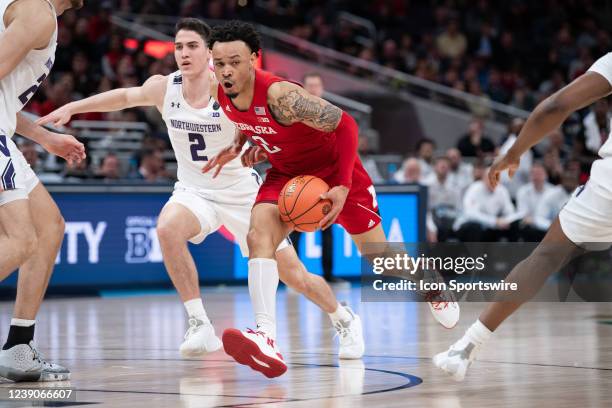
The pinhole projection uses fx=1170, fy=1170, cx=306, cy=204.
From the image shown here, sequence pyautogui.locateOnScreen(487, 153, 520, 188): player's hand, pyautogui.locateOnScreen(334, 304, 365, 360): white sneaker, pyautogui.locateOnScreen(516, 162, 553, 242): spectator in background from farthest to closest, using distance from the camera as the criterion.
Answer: pyautogui.locateOnScreen(516, 162, 553, 242): spectator in background, pyautogui.locateOnScreen(334, 304, 365, 360): white sneaker, pyautogui.locateOnScreen(487, 153, 520, 188): player's hand

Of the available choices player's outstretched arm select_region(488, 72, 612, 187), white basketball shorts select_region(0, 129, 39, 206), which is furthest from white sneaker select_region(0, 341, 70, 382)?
player's outstretched arm select_region(488, 72, 612, 187)

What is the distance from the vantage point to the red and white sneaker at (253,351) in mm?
5742

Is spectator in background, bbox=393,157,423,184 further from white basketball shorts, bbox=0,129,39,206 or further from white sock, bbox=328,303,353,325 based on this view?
white basketball shorts, bbox=0,129,39,206

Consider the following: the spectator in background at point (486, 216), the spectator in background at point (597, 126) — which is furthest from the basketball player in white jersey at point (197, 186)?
the spectator in background at point (597, 126)

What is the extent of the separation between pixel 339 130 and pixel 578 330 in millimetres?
3310

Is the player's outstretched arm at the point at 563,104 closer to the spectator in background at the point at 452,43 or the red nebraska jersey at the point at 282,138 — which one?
the red nebraska jersey at the point at 282,138

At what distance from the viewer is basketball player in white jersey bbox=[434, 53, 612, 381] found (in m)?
5.39

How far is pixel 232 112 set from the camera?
21.3 ft

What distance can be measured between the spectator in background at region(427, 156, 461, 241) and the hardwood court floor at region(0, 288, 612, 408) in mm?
3927

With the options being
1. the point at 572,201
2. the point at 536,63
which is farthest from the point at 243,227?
the point at 536,63

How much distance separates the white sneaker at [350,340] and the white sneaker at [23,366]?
6.03 ft

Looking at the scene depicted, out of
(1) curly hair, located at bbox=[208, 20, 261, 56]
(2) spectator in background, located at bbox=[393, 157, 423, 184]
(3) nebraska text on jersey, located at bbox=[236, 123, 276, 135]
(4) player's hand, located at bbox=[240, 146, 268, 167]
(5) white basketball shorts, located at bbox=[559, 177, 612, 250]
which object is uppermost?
(2) spectator in background, located at bbox=[393, 157, 423, 184]

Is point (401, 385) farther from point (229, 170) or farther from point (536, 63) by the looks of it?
point (536, 63)
